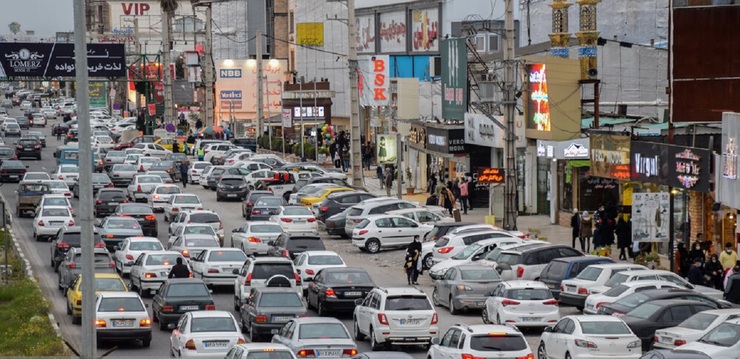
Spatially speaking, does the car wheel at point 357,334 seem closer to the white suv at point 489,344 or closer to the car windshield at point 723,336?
the white suv at point 489,344

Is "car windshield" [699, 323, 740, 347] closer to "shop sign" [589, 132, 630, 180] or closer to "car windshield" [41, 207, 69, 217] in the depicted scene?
"shop sign" [589, 132, 630, 180]

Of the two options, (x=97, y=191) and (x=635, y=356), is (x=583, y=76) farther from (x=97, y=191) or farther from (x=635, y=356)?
(x=635, y=356)

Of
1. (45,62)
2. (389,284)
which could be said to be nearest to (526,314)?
(389,284)

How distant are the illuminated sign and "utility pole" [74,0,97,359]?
39.8m

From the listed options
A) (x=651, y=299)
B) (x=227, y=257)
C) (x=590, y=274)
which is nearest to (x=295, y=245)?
(x=227, y=257)

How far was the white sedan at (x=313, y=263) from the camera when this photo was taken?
1513 inches

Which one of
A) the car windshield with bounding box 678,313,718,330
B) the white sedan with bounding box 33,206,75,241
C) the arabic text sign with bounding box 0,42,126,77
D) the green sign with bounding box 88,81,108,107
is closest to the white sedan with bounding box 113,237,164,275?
the white sedan with bounding box 33,206,75,241

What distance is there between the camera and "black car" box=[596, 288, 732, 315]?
3062cm

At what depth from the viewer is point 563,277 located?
36.5 m

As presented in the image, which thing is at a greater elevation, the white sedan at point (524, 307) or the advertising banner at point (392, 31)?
the advertising banner at point (392, 31)

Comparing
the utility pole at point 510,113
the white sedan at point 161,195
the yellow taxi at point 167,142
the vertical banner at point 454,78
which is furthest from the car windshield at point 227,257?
the yellow taxi at point 167,142

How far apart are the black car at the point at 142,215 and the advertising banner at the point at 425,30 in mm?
38298

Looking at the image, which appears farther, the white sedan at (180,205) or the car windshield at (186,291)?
the white sedan at (180,205)

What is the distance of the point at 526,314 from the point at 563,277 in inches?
177
